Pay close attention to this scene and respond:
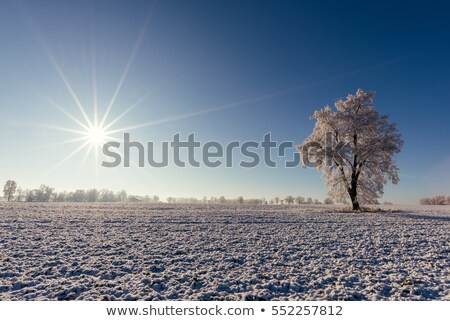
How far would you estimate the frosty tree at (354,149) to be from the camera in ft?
123

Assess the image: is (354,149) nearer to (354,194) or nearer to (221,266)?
(354,194)

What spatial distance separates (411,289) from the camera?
8.55 m

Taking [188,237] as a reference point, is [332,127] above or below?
above

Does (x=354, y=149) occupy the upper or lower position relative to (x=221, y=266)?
upper

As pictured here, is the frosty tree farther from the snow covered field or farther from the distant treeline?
the distant treeline

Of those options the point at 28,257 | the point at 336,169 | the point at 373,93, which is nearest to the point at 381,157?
the point at 336,169

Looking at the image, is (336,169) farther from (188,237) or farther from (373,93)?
(188,237)

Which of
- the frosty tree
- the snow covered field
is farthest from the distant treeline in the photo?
the snow covered field

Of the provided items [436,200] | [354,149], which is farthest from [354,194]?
[436,200]

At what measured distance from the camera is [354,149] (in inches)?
1511

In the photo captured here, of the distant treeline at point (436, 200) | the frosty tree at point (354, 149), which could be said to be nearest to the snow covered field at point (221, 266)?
the frosty tree at point (354, 149)

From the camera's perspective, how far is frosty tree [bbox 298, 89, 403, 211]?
37.4 m

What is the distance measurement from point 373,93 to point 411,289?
3784 cm

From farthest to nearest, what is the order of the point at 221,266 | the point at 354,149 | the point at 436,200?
the point at 436,200 → the point at 354,149 → the point at 221,266
